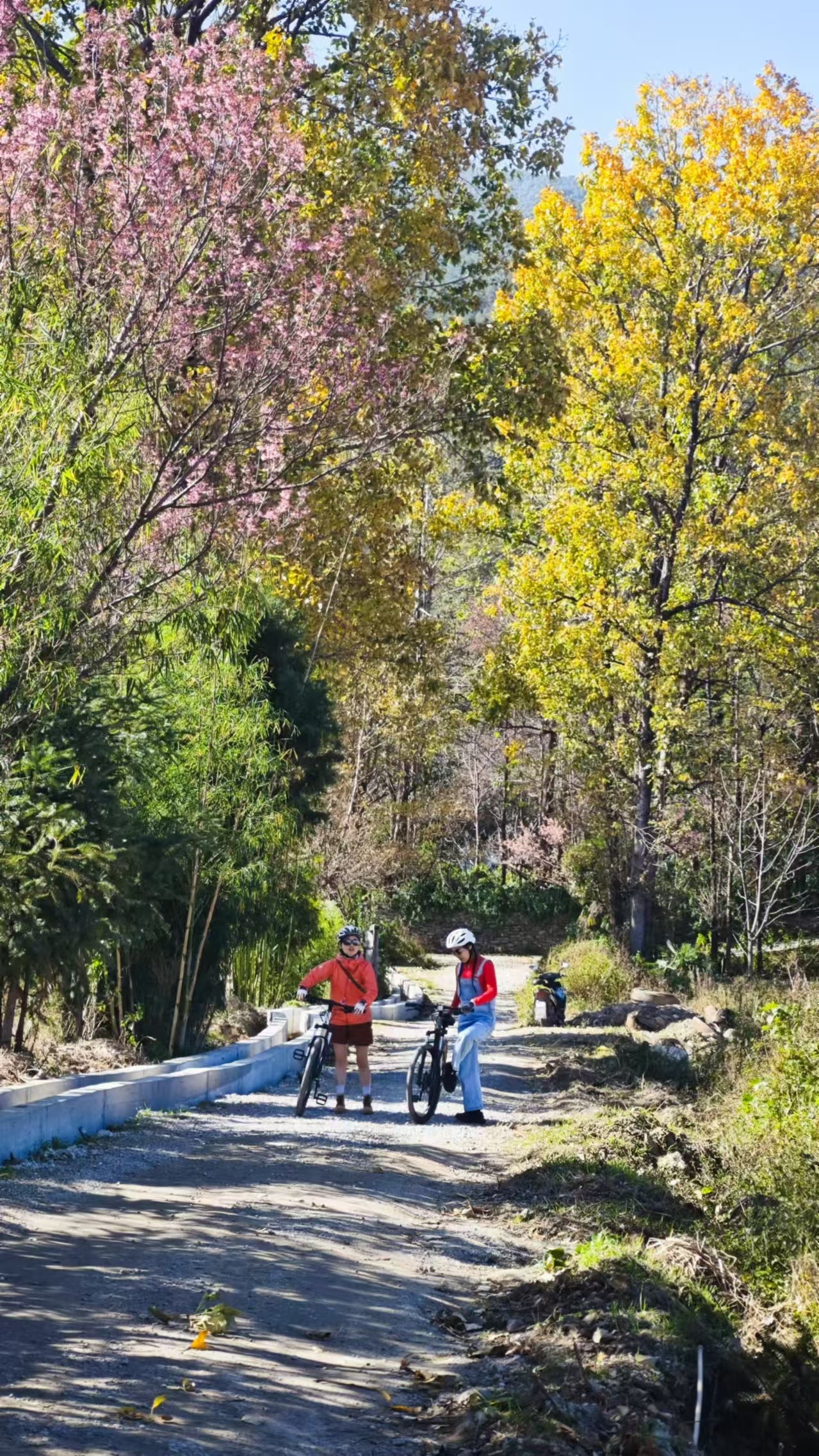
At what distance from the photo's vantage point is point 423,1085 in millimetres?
13422

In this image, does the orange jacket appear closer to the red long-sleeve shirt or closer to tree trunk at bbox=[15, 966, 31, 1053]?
the red long-sleeve shirt

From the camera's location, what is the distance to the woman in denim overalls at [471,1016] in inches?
532

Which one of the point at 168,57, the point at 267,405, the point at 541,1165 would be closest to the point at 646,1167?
the point at 541,1165

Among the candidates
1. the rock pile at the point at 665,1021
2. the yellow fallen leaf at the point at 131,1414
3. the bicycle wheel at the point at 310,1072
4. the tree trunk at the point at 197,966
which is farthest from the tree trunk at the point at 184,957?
the yellow fallen leaf at the point at 131,1414

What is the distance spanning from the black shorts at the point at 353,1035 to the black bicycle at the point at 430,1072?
1.77ft

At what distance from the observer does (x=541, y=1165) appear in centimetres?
1105

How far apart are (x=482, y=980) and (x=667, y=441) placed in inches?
563

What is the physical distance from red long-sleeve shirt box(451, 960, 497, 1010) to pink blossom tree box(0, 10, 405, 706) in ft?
13.2

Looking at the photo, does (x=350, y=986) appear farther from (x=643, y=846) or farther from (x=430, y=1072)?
(x=643, y=846)

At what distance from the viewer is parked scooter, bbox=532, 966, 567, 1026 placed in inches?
866

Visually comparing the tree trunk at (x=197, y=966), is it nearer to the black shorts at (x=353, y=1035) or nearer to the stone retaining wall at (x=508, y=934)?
the black shorts at (x=353, y=1035)

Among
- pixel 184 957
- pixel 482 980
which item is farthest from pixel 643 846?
pixel 184 957

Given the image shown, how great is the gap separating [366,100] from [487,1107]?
12096mm

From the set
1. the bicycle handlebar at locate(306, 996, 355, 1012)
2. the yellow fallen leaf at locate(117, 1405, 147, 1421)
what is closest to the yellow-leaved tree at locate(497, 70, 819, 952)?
the bicycle handlebar at locate(306, 996, 355, 1012)
